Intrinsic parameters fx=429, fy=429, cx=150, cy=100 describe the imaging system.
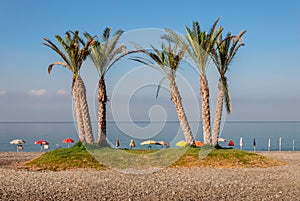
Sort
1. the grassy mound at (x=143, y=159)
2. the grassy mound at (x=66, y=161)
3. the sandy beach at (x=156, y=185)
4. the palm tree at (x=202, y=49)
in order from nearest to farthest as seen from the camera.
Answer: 1. the sandy beach at (x=156, y=185)
2. the grassy mound at (x=66, y=161)
3. the grassy mound at (x=143, y=159)
4. the palm tree at (x=202, y=49)

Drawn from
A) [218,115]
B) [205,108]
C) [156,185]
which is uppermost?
[205,108]

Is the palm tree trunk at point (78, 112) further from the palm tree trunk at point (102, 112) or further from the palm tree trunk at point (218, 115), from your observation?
the palm tree trunk at point (218, 115)

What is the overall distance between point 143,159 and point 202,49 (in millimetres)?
6987

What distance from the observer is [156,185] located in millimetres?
14812

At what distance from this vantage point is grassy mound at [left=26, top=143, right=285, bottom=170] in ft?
68.9

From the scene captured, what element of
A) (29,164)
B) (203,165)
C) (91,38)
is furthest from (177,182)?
(91,38)

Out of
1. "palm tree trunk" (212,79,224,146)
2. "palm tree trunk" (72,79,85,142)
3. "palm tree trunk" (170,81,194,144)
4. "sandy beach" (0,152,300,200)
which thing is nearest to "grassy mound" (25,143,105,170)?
"sandy beach" (0,152,300,200)

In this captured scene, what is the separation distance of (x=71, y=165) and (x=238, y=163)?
8.29 m

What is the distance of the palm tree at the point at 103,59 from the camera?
24656 millimetres

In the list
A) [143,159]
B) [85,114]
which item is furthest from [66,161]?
[143,159]

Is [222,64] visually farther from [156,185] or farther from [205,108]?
[156,185]

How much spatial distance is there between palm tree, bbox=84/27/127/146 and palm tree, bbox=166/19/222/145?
319 cm

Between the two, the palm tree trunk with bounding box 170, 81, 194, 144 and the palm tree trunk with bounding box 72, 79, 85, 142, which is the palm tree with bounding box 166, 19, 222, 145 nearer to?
the palm tree trunk with bounding box 170, 81, 194, 144

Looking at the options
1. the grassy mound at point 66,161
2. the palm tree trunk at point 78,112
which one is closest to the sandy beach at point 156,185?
the grassy mound at point 66,161
